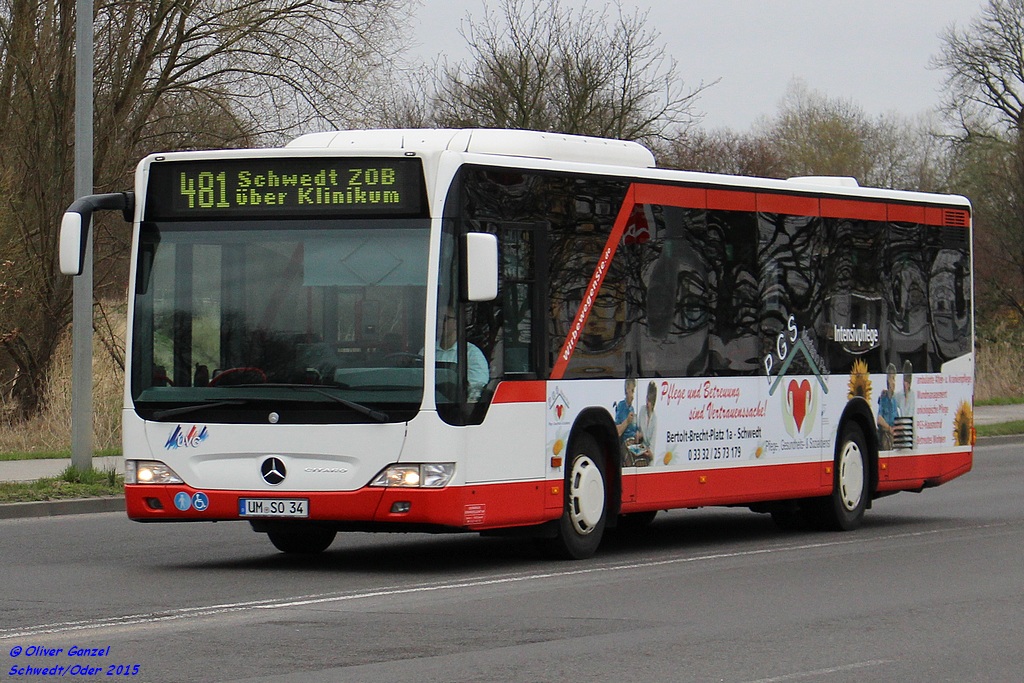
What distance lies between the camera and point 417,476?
39.2ft

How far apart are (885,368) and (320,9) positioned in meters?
15.9

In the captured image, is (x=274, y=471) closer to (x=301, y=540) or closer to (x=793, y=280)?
(x=301, y=540)

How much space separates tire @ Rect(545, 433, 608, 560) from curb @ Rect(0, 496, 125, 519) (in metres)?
5.99

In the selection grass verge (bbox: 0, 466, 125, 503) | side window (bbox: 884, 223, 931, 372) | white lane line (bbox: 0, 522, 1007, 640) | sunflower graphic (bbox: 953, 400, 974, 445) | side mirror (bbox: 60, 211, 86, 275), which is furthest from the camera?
sunflower graphic (bbox: 953, 400, 974, 445)

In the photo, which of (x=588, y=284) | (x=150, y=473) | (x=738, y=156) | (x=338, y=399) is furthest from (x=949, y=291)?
(x=738, y=156)

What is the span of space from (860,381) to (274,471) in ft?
21.0

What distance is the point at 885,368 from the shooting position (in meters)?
16.8

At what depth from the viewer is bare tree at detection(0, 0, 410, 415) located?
83.6 feet

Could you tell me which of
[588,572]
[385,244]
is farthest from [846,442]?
[385,244]

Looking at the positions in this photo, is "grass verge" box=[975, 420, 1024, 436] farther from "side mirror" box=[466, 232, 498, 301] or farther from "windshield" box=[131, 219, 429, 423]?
"windshield" box=[131, 219, 429, 423]

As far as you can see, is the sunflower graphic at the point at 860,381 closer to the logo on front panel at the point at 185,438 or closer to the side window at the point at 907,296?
the side window at the point at 907,296

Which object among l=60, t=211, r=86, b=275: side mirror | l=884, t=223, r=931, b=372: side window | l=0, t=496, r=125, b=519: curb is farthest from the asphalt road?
l=60, t=211, r=86, b=275: side mirror

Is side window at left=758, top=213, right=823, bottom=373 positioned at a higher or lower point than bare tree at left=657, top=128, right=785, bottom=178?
lower

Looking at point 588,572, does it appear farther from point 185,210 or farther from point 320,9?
point 320,9
